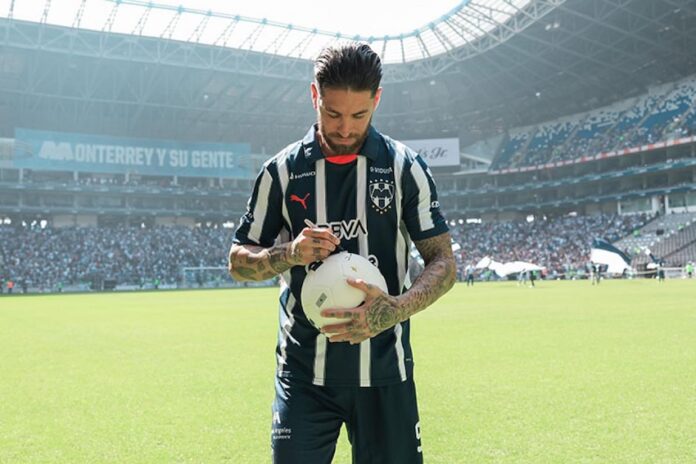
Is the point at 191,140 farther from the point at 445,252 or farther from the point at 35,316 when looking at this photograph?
the point at 445,252

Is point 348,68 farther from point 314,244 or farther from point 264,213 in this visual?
point 264,213

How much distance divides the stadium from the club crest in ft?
31.0

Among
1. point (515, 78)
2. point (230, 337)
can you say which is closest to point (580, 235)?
point (515, 78)

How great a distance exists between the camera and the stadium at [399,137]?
20781mm

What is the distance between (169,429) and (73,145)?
209 ft

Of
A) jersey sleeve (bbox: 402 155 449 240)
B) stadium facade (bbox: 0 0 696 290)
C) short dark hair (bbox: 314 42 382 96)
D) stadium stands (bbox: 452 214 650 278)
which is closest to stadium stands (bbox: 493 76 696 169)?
stadium facade (bbox: 0 0 696 290)

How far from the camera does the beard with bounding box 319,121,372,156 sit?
2.89 metres

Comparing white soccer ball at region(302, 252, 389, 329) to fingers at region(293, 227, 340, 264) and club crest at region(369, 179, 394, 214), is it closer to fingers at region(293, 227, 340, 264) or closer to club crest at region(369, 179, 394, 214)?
fingers at region(293, 227, 340, 264)

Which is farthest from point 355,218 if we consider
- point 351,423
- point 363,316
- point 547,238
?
point 547,238

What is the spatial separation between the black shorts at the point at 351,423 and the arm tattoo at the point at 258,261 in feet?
1.78

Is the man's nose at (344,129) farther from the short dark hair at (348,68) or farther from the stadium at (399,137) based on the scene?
the stadium at (399,137)

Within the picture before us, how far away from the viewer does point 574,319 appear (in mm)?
16625

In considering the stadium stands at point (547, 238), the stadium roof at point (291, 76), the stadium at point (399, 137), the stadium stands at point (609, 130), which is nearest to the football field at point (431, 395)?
the stadium at point (399, 137)

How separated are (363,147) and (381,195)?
0.78ft
